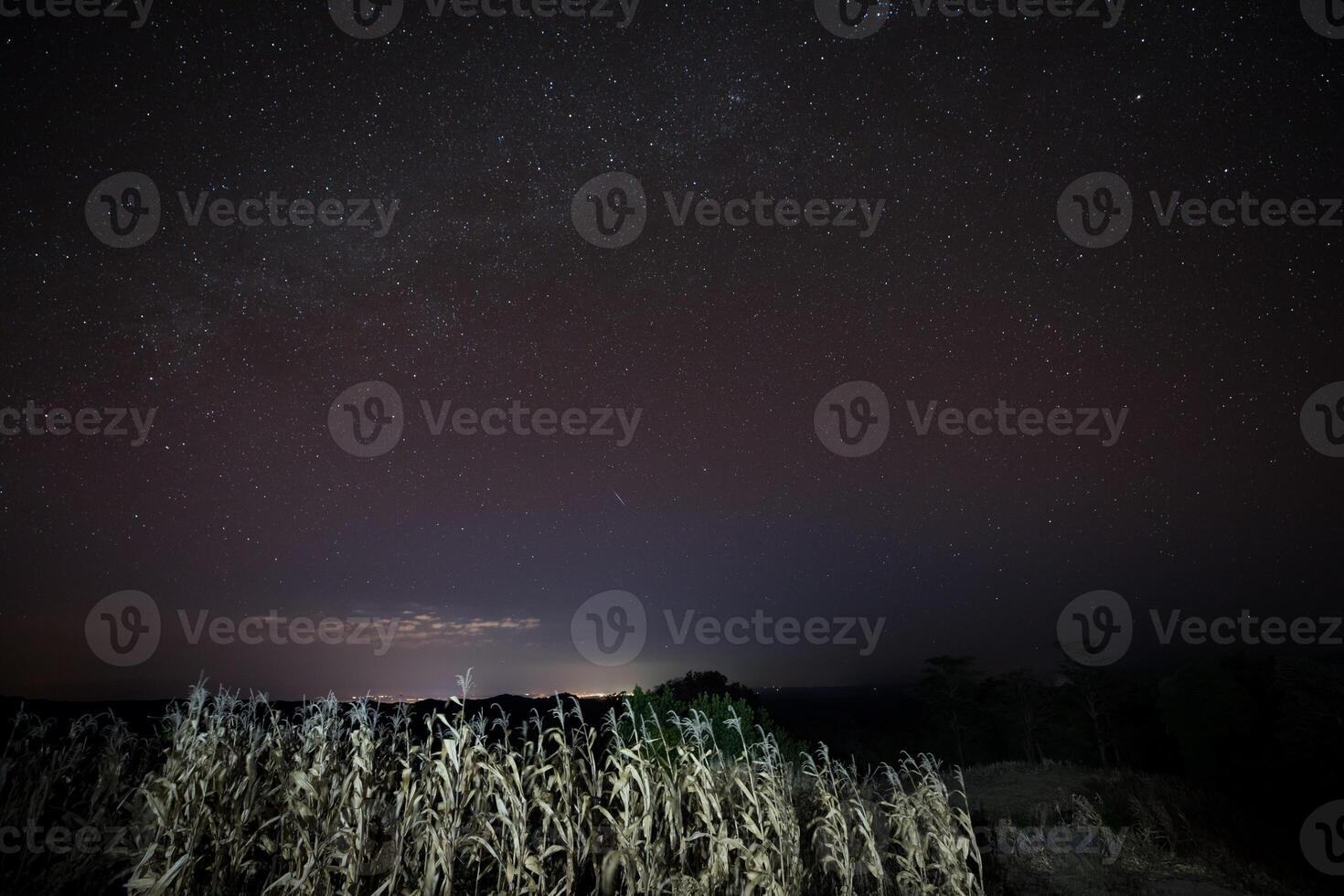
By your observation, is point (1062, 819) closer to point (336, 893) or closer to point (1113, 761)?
point (336, 893)

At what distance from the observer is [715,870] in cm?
513

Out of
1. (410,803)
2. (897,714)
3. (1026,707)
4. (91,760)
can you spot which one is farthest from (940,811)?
(897,714)

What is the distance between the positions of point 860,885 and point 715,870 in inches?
88.6

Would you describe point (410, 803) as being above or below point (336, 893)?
above

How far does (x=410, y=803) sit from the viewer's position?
536 centimetres

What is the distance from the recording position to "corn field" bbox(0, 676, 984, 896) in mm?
4832

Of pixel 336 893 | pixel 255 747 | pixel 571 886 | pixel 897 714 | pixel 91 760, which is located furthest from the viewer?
pixel 897 714

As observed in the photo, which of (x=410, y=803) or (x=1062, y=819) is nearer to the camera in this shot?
(x=410, y=803)

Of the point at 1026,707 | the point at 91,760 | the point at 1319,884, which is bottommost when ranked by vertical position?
the point at 1319,884

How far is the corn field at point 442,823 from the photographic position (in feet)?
15.9

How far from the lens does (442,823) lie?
16.3ft

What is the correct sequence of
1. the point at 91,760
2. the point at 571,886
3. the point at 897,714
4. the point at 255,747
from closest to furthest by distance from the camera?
1. the point at 571,886
2. the point at 255,747
3. the point at 91,760
4. the point at 897,714

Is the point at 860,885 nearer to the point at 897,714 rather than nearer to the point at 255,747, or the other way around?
the point at 255,747

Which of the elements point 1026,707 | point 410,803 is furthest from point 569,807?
point 1026,707
